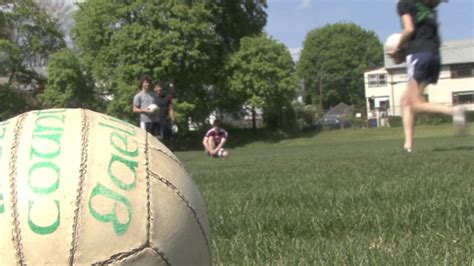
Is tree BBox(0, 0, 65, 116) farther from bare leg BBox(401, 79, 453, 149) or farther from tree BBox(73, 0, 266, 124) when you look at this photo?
bare leg BBox(401, 79, 453, 149)

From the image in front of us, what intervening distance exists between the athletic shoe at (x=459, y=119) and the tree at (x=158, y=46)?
44.2 m

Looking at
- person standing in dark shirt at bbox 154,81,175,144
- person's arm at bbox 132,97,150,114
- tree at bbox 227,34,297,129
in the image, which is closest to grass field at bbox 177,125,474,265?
person's arm at bbox 132,97,150,114

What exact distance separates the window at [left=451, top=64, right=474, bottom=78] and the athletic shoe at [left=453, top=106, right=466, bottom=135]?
7913 cm

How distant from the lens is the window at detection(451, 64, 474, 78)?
83125mm

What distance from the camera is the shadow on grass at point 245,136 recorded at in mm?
56094

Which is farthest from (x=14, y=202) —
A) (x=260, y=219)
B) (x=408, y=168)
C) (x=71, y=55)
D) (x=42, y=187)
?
(x=71, y=55)

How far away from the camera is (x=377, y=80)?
99.6 metres

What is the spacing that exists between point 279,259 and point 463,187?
2561 millimetres

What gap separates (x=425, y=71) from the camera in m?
8.02

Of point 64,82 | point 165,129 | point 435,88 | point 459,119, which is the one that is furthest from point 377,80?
point 459,119

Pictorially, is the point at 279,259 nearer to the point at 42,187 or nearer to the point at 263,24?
the point at 42,187

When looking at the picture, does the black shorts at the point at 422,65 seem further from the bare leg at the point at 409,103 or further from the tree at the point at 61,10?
the tree at the point at 61,10

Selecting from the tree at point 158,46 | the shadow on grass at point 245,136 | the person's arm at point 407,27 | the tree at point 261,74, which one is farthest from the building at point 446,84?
the person's arm at point 407,27

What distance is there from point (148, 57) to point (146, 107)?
39492mm
